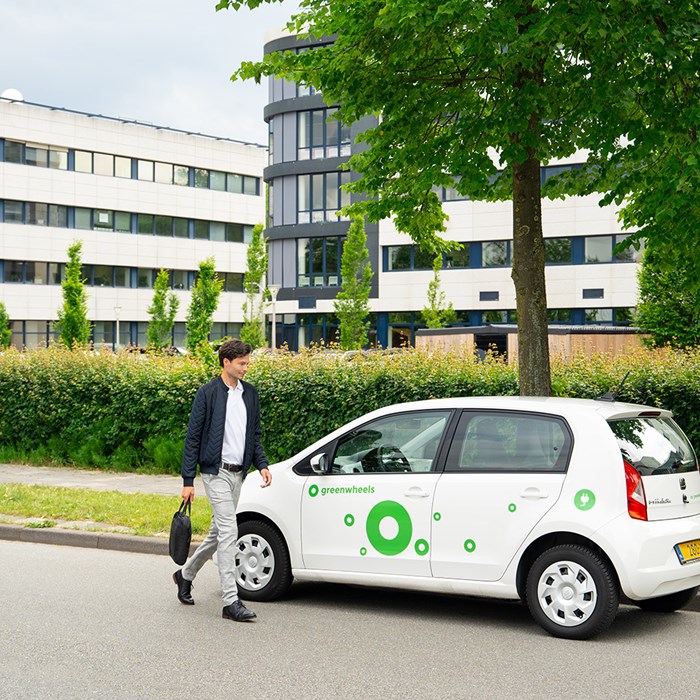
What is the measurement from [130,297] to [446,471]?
6304 centimetres

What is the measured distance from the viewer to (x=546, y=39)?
32.0 feet

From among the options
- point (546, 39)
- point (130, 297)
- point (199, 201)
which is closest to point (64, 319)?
point (130, 297)

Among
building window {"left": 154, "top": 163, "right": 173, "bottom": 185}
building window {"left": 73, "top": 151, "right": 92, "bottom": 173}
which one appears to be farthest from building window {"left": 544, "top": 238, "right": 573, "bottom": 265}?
building window {"left": 73, "top": 151, "right": 92, "bottom": 173}

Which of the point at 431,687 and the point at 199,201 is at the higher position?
the point at 199,201

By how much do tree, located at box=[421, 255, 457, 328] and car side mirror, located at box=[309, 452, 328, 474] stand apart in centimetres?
4489

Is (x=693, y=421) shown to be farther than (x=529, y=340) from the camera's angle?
Yes

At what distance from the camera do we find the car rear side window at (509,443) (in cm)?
697

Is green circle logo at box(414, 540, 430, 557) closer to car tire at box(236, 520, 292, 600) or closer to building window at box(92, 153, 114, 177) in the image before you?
car tire at box(236, 520, 292, 600)

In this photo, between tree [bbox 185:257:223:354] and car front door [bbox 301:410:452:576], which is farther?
tree [bbox 185:257:223:354]

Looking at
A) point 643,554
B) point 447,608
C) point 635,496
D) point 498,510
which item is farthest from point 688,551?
point 447,608

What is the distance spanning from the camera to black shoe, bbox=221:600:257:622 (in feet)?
23.6

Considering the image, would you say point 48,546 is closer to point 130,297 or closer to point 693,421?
point 693,421

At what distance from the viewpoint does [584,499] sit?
670 cm

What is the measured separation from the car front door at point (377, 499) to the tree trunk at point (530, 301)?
11.8ft
